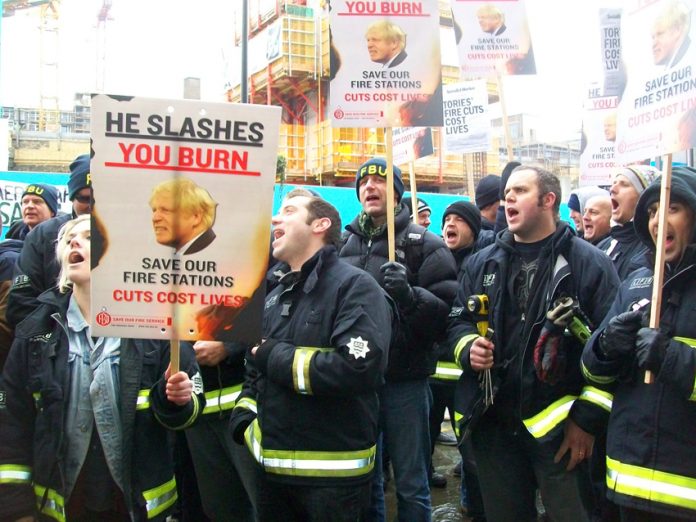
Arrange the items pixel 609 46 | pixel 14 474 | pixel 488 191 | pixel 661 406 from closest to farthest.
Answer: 1. pixel 661 406
2. pixel 14 474
3. pixel 609 46
4. pixel 488 191

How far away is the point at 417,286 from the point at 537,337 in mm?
1100

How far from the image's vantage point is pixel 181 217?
2711 mm

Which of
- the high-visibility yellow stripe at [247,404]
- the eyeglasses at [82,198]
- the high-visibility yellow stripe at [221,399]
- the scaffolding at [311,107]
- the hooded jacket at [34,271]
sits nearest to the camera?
the high-visibility yellow stripe at [247,404]

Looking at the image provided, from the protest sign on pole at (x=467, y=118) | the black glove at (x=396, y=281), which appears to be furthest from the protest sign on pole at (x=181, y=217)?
the protest sign on pole at (x=467, y=118)

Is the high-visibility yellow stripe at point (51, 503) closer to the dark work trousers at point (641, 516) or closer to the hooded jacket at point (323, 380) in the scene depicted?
the hooded jacket at point (323, 380)

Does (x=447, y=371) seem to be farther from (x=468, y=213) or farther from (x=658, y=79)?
(x=658, y=79)

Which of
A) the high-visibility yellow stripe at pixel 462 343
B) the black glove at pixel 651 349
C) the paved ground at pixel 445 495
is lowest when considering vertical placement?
the paved ground at pixel 445 495

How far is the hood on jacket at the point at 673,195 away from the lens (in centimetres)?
292

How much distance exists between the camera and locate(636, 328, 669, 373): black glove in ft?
8.64

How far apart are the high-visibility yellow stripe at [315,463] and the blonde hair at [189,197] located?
1116mm

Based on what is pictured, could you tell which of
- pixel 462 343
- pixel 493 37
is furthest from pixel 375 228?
pixel 493 37

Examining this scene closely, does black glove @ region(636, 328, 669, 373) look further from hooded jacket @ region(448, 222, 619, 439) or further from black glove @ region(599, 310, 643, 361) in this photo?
hooded jacket @ region(448, 222, 619, 439)

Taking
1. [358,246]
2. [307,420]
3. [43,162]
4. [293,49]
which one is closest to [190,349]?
[307,420]

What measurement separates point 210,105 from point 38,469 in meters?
1.71
